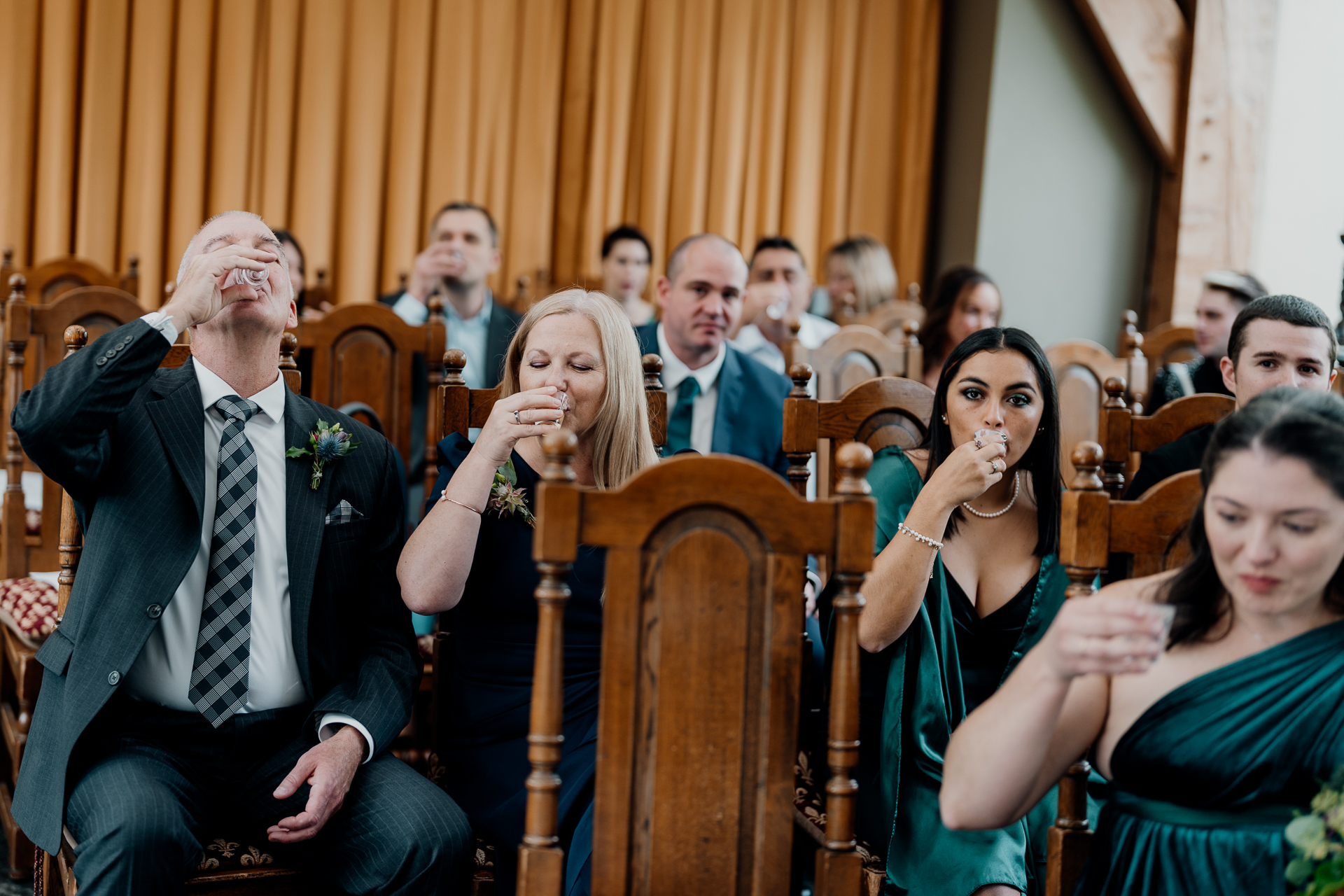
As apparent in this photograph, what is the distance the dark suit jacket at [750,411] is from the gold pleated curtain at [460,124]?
9.33 feet

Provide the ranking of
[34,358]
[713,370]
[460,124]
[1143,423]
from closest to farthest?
[1143,423]
[34,358]
[713,370]
[460,124]

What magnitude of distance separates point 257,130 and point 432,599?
424 cm

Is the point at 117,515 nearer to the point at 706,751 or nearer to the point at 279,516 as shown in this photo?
the point at 279,516

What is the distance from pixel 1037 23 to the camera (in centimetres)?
589

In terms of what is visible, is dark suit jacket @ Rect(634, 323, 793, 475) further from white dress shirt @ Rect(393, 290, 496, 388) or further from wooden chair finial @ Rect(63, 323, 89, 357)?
wooden chair finial @ Rect(63, 323, 89, 357)

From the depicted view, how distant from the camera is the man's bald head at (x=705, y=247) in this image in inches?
140

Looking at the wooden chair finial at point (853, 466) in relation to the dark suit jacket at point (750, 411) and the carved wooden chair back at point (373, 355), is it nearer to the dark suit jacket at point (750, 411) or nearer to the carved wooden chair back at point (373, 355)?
the dark suit jacket at point (750, 411)

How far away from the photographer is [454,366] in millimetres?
2379

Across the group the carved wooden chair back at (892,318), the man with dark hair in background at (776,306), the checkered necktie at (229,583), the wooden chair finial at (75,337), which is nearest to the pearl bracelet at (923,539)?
the checkered necktie at (229,583)

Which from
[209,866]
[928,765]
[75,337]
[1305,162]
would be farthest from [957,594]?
[1305,162]

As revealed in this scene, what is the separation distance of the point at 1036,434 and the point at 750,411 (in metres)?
1.23

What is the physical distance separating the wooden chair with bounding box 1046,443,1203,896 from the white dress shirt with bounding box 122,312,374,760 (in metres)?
1.08

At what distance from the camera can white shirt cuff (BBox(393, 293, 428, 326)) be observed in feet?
14.3

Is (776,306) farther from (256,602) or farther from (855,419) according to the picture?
(256,602)
